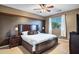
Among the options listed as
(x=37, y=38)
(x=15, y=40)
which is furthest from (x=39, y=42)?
(x=15, y=40)

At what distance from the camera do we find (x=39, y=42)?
78.5 inches

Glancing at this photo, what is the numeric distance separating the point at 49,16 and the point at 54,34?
55 centimetres

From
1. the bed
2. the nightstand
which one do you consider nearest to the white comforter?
the bed

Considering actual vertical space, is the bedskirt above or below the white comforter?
below

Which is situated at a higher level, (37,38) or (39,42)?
(37,38)

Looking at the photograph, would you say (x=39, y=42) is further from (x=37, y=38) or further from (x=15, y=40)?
(x=15, y=40)

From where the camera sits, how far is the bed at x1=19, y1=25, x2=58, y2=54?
1908 millimetres

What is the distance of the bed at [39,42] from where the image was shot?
1.91 metres

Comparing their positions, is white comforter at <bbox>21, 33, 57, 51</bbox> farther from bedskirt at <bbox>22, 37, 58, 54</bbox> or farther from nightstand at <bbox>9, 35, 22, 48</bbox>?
nightstand at <bbox>9, 35, 22, 48</bbox>

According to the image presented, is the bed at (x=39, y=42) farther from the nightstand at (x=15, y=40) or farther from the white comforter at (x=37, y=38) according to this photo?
the nightstand at (x=15, y=40)

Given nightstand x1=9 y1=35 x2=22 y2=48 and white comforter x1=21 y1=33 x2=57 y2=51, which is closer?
white comforter x1=21 y1=33 x2=57 y2=51

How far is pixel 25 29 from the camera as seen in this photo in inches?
92.5

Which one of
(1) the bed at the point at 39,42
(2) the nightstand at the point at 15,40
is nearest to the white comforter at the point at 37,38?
(1) the bed at the point at 39,42
